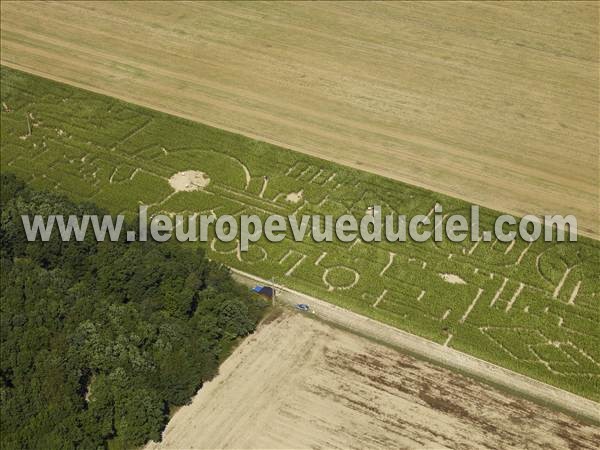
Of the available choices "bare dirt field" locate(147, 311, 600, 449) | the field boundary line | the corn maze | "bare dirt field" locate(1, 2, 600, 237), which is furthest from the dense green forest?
"bare dirt field" locate(1, 2, 600, 237)

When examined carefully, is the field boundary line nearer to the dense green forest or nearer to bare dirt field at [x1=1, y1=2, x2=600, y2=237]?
the dense green forest

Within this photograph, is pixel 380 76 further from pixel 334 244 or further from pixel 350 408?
pixel 350 408

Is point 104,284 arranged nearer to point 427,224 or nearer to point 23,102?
point 427,224

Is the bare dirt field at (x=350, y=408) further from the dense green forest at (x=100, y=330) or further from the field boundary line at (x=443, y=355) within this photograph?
the dense green forest at (x=100, y=330)

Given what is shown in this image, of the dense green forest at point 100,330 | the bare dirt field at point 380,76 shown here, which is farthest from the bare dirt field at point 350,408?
the bare dirt field at point 380,76

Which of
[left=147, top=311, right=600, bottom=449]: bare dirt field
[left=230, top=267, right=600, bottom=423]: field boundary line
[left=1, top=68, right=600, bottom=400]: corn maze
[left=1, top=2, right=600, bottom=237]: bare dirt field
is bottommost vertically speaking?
[left=147, top=311, right=600, bottom=449]: bare dirt field

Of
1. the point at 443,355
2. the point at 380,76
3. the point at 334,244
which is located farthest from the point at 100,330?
the point at 380,76
